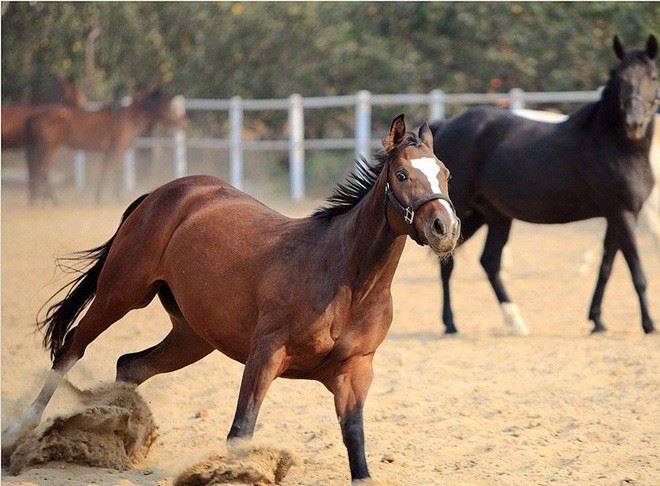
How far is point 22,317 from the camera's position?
895 cm

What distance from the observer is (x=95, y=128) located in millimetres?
21062

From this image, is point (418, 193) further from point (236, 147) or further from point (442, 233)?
point (236, 147)

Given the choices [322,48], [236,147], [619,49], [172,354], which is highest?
[619,49]

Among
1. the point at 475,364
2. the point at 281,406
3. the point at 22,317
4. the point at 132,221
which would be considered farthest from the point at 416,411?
the point at 22,317

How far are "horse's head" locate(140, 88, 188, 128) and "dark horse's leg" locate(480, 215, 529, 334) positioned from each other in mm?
12990

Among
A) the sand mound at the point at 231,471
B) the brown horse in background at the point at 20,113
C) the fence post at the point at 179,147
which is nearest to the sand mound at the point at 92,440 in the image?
the sand mound at the point at 231,471

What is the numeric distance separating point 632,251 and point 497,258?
113 cm

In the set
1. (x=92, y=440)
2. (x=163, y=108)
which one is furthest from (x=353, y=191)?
(x=163, y=108)

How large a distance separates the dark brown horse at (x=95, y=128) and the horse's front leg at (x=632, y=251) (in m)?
14.0

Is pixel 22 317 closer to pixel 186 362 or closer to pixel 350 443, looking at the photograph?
pixel 186 362

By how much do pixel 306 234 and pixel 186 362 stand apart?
1160 millimetres

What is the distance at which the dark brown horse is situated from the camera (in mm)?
20547

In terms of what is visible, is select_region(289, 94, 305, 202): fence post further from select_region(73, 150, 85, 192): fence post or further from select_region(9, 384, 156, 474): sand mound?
select_region(9, 384, 156, 474): sand mound

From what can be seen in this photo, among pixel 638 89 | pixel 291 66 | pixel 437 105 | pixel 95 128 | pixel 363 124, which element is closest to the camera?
pixel 638 89
